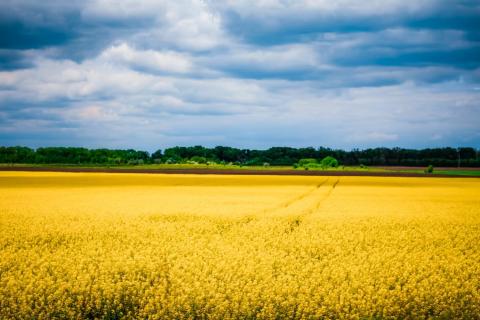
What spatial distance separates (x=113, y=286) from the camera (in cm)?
1049

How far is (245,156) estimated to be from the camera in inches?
6565

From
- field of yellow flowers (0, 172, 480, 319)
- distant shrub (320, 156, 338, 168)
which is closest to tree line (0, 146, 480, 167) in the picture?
distant shrub (320, 156, 338, 168)

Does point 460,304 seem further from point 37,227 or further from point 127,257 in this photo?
point 37,227

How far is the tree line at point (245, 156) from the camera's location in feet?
430

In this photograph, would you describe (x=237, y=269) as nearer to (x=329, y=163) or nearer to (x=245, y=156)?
(x=329, y=163)

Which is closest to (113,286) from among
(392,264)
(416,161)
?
(392,264)

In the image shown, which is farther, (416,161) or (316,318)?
(416,161)

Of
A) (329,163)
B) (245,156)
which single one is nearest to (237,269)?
(329,163)

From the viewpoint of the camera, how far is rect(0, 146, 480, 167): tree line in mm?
131000

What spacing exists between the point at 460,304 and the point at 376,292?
5.48ft

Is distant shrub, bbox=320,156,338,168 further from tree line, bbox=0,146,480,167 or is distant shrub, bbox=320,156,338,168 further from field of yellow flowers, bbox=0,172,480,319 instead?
field of yellow flowers, bbox=0,172,480,319

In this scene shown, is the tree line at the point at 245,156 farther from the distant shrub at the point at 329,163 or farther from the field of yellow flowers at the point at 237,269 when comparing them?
the field of yellow flowers at the point at 237,269

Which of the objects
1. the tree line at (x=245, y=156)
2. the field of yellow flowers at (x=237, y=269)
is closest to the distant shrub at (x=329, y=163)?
the tree line at (x=245, y=156)

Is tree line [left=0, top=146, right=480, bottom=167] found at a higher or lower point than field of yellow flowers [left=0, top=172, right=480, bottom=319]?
higher
